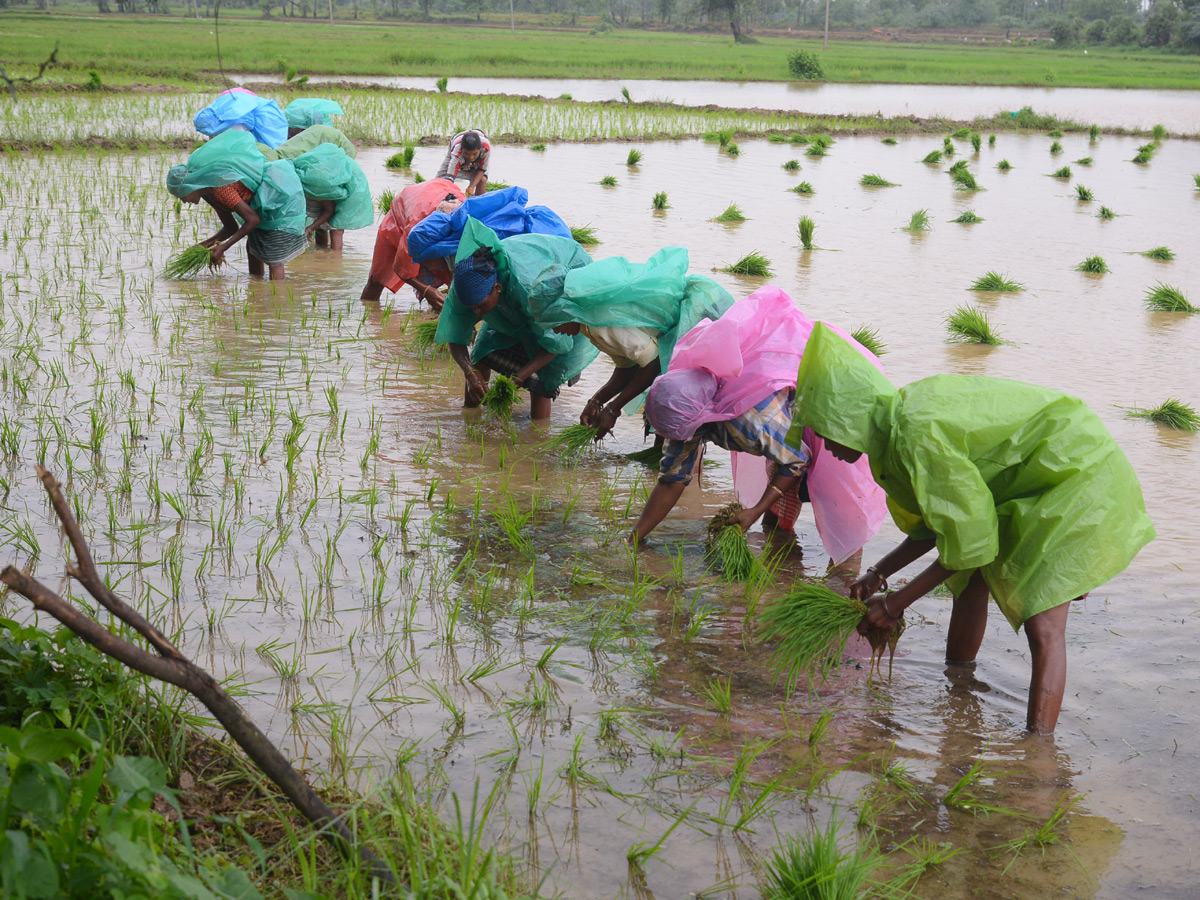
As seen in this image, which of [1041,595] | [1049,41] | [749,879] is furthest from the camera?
[1049,41]

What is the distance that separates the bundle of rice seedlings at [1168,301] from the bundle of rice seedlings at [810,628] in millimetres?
6374

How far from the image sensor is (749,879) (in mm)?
2131

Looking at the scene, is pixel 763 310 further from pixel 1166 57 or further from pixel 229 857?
pixel 1166 57

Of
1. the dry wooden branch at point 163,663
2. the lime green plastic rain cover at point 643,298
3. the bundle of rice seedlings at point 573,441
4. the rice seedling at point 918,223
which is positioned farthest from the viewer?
the rice seedling at point 918,223

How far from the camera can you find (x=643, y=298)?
159 inches

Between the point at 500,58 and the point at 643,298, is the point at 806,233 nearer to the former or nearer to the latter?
the point at 643,298

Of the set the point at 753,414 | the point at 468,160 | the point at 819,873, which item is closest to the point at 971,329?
the point at 753,414

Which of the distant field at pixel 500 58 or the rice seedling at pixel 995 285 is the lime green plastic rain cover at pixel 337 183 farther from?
the distant field at pixel 500 58

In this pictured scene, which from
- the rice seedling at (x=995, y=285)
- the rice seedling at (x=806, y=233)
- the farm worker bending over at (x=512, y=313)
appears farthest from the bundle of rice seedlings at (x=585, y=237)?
the farm worker bending over at (x=512, y=313)

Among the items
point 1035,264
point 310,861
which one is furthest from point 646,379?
point 1035,264

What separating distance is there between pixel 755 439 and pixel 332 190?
5.56 metres

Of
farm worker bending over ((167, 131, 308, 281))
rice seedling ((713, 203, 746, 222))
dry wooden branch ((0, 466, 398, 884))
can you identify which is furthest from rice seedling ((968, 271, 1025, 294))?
dry wooden branch ((0, 466, 398, 884))

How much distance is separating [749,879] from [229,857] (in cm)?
103

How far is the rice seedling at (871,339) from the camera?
235 inches
